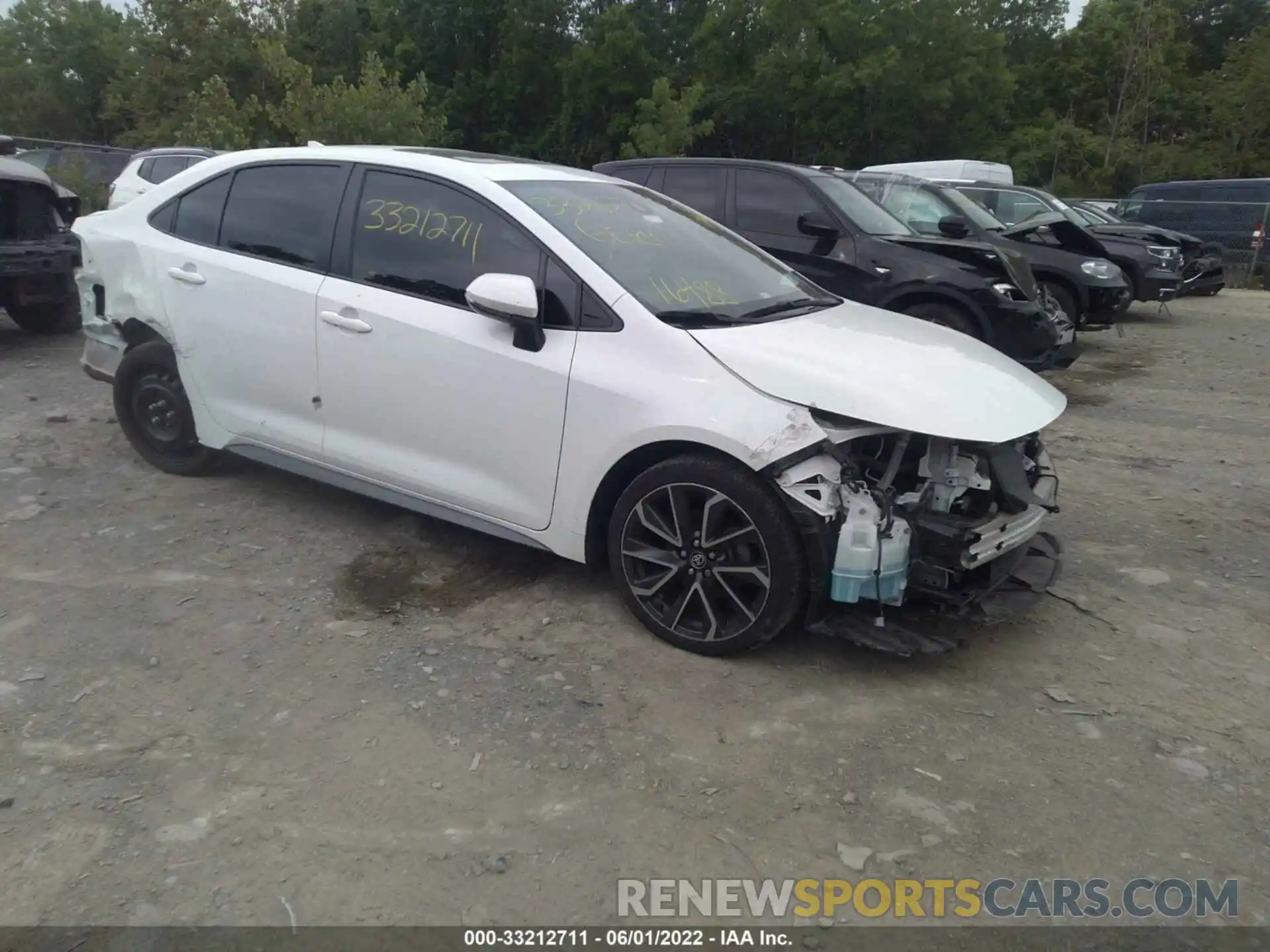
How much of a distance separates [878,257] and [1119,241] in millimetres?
6983

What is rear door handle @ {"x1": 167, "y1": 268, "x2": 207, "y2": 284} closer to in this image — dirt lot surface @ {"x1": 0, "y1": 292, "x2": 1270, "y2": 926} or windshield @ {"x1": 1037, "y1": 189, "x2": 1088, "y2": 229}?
dirt lot surface @ {"x1": 0, "y1": 292, "x2": 1270, "y2": 926}

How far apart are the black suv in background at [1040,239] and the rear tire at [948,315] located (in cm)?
157

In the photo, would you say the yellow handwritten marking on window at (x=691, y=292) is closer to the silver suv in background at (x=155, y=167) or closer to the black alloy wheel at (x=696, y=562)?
the black alloy wheel at (x=696, y=562)

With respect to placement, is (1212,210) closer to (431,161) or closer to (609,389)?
(431,161)

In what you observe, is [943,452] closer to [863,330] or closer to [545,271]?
[863,330]

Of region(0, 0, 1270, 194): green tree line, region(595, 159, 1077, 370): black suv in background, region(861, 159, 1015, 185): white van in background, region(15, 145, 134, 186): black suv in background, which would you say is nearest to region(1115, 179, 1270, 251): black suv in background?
region(861, 159, 1015, 185): white van in background

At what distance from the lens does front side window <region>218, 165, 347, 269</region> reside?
4512mm

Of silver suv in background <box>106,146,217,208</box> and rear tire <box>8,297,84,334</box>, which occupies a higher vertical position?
silver suv in background <box>106,146,217,208</box>

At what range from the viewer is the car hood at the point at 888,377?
3.44 meters

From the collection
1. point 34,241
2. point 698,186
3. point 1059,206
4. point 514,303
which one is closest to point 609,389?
point 514,303

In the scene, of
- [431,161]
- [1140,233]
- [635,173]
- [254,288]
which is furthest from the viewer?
[1140,233]

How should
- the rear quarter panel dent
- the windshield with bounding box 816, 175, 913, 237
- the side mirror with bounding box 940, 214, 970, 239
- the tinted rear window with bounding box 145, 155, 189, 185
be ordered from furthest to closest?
1. the tinted rear window with bounding box 145, 155, 189, 185
2. the side mirror with bounding box 940, 214, 970, 239
3. the windshield with bounding box 816, 175, 913, 237
4. the rear quarter panel dent

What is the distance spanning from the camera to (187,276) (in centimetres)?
484

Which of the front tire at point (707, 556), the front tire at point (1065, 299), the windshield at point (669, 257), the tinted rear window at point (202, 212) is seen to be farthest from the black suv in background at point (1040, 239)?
the front tire at point (707, 556)
